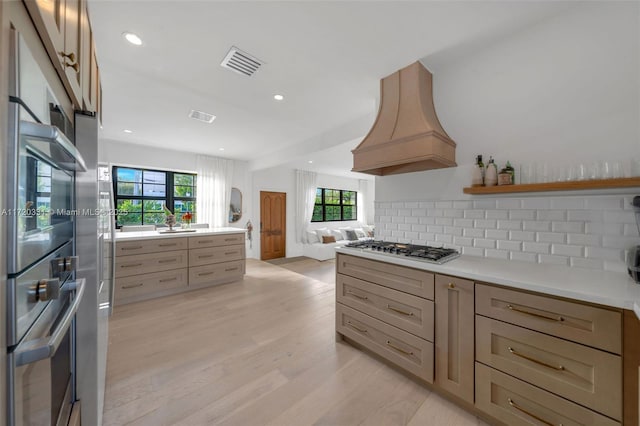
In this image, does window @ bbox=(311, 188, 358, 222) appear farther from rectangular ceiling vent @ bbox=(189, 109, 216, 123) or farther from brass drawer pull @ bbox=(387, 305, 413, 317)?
brass drawer pull @ bbox=(387, 305, 413, 317)

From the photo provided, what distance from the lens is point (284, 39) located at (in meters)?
1.76

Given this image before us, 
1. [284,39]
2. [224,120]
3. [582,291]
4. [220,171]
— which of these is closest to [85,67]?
[284,39]

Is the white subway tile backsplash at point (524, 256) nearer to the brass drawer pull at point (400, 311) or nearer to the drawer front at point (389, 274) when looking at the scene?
the drawer front at point (389, 274)

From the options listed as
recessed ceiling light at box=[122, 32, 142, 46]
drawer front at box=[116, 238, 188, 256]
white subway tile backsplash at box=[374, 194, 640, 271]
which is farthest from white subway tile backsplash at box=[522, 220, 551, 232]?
drawer front at box=[116, 238, 188, 256]

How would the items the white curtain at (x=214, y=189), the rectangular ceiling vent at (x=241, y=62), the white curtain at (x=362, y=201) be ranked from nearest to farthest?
the rectangular ceiling vent at (x=241, y=62) < the white curtain at (x=214, y=189) < the white curtain at (x=362, y=201)

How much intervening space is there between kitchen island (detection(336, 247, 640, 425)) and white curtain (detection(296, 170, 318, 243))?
5.00 meters

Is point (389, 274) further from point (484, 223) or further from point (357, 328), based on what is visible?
point (484, 223)

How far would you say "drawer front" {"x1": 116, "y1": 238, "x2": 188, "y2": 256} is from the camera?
302cm

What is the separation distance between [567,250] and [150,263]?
4291mm

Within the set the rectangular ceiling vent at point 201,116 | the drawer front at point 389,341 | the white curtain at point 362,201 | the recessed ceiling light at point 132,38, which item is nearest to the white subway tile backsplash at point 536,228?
the drawer front at point 389,341

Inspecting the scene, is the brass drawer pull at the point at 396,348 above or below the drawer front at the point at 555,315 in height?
below

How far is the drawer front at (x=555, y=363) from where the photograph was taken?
100cm

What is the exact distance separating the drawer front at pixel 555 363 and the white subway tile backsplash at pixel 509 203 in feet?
2.94

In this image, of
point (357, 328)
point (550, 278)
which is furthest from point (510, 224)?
point (357, 328)
